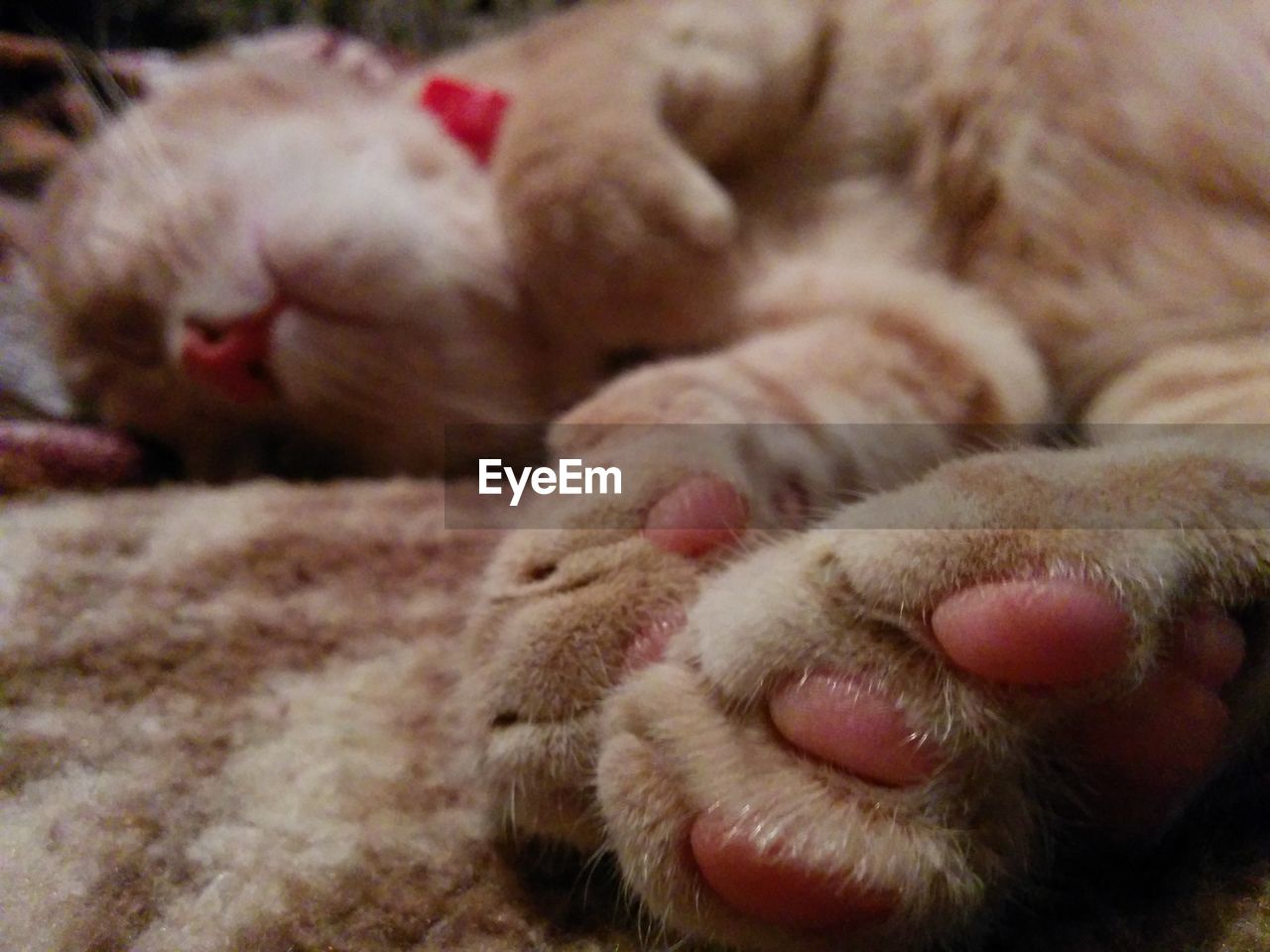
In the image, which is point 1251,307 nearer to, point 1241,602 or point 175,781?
point 1241,602

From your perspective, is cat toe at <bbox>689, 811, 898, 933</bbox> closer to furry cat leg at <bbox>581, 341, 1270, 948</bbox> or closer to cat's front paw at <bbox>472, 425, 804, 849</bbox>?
furry cat leg at <bbox>581, 341, 1270, 948</bbox>

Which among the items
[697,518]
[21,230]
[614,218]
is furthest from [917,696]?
[21,230]

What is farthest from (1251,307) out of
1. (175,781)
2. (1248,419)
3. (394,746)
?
(175,781)

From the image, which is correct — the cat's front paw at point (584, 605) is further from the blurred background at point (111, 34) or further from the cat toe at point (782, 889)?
the blurred background at point (111, 34)

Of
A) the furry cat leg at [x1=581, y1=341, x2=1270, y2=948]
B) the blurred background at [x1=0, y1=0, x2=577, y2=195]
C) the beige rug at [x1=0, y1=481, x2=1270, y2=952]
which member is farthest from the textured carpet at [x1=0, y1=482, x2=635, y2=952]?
the blurred background at [x1=0, y1=0, x2=577, y2=195]

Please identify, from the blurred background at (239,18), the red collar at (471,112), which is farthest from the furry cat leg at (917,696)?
the blurred background at (239,18)
